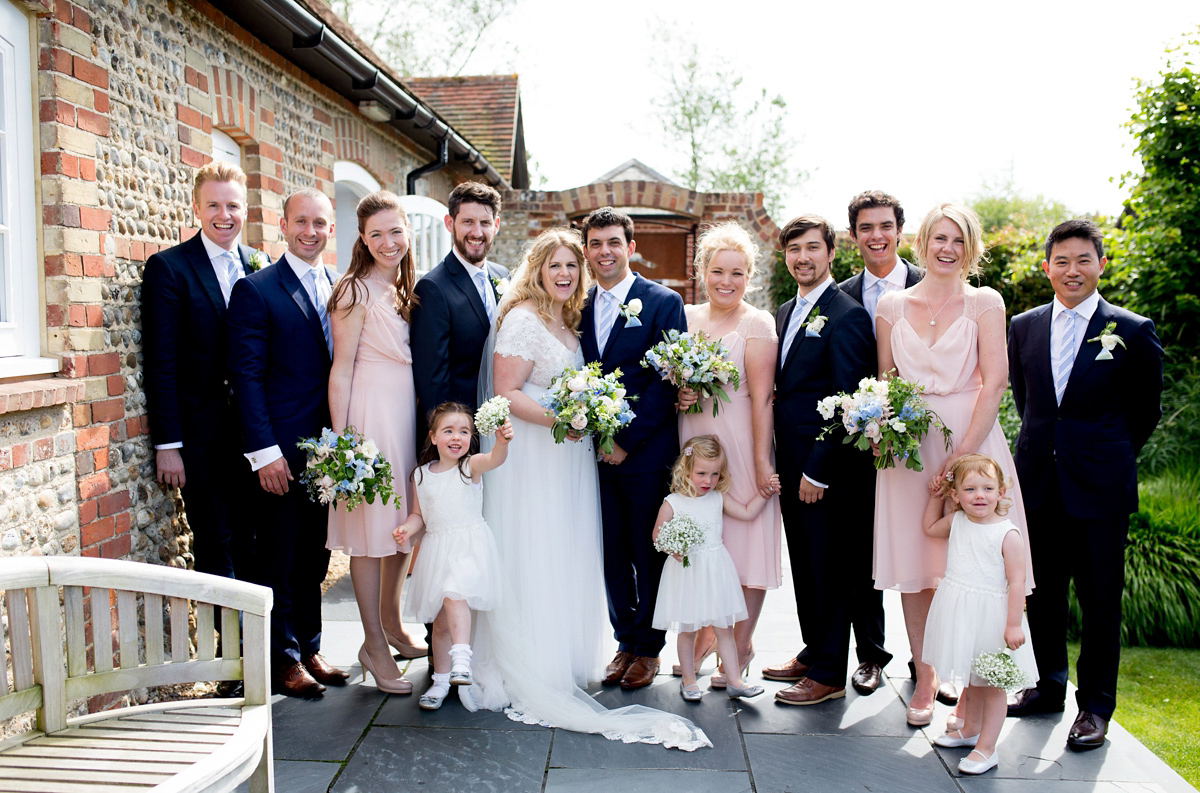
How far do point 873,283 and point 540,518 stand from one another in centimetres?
211

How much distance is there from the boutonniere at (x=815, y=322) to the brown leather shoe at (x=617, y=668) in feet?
6.09

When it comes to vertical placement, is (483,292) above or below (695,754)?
above

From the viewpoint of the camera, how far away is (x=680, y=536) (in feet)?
13.0

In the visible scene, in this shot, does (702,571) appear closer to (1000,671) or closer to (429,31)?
(1000,671)

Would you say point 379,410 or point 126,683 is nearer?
point 126,683

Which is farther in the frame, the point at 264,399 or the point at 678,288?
the point at 678,288

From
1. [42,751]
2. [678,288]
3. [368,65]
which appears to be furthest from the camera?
[678,288]

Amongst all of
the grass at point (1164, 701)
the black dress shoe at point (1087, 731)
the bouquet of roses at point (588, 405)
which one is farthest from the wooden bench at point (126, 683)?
the grass at point (1164, 701)

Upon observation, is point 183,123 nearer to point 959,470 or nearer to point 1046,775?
point 959,470

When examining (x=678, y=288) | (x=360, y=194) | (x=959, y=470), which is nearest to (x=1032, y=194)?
(x=678, y=288)

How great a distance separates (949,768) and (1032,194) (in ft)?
156

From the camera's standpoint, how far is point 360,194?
29.3 feet

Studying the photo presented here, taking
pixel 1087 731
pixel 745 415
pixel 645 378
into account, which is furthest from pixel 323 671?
pixel 1087 731

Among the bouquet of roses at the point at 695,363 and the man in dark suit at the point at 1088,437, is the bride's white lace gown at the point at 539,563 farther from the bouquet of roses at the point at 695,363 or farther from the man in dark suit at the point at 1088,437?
the man in dark suit at the point at 1088,437
